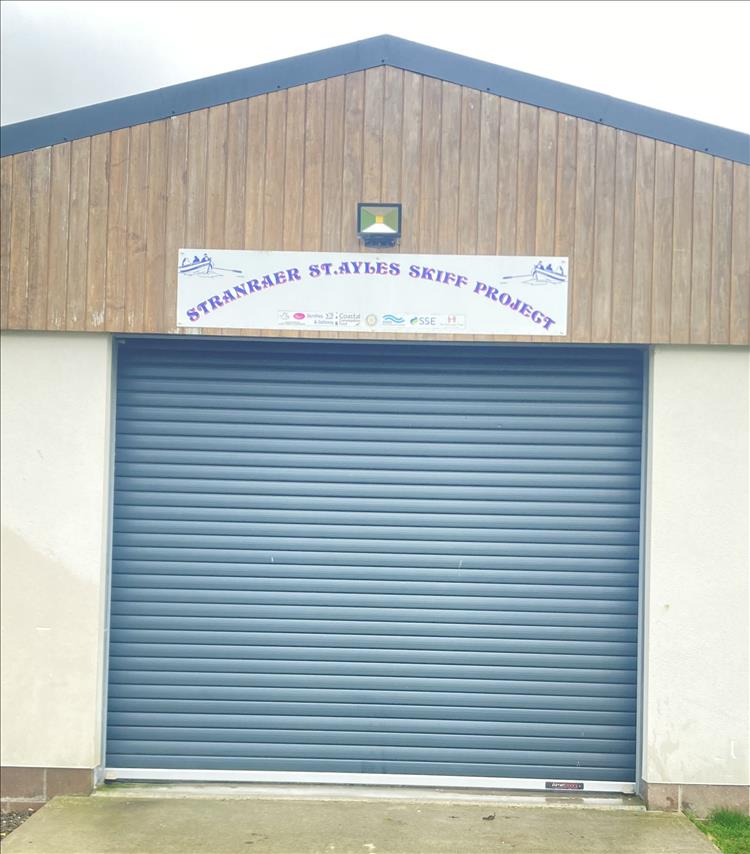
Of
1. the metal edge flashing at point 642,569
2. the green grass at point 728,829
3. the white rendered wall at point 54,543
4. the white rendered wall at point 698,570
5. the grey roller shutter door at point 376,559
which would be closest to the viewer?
the green grass at point 728,829

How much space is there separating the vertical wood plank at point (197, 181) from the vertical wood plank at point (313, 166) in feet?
2.43

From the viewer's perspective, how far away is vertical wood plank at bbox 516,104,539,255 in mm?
7168

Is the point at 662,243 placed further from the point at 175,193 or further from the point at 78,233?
the point at 78,233

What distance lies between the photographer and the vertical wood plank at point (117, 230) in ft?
23.5

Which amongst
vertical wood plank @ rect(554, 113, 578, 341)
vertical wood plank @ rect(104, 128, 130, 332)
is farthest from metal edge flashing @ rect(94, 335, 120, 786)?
vertical wood plank @ rect(554, 113, 578, 341)

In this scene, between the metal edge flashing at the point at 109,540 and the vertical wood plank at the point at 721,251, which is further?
the metal edge flashing at the point at 109,540

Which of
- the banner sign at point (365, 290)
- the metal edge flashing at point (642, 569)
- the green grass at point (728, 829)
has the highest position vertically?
the banner sign at point (365, 290)

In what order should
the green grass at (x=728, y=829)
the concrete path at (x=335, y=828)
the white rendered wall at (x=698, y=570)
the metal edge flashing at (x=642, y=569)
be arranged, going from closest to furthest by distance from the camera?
the concrete path at (x=335, y=828) < the green grass at (x=728, y=829) < the white rendered wall at (x=698, y=570) < the metal edge flashing at (x=642, y=569)

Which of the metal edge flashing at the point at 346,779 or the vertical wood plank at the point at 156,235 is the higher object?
the vertical wood plank at the point at 156,235

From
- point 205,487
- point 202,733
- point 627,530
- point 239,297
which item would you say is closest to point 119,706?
point 202,733

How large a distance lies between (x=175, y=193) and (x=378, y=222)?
151 centimetres

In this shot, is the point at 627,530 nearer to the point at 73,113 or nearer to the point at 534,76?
the point at 534,76

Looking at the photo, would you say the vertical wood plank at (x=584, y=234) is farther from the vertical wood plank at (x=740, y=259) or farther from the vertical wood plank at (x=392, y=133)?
the vertical wood plank at (x=392, y=133)

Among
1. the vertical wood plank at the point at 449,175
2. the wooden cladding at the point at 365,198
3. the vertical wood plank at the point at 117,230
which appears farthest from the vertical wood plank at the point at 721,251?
the vertical wood plank at the point at 117,230
